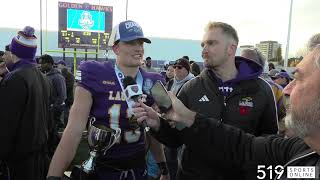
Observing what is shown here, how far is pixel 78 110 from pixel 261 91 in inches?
54.4

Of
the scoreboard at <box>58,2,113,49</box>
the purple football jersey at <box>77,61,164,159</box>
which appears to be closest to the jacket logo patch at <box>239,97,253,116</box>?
the purple football jersey at <box>77,61,164,159</box>

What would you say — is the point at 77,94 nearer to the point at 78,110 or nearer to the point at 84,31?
the point at 78,110

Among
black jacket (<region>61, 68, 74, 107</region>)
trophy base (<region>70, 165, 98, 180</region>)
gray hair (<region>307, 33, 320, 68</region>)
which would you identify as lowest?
black jacket (<region>61, 68, 74, 107</region>)

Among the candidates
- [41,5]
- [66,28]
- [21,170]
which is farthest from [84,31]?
[21,170]

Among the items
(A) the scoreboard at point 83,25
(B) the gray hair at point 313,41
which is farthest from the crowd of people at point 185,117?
(A) the scoreboard at point 83,25

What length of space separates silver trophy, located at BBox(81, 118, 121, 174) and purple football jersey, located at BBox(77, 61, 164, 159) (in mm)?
144

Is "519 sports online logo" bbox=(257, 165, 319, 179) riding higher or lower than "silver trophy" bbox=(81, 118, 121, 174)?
higher

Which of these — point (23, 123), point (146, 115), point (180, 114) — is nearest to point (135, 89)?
point (146, 115)

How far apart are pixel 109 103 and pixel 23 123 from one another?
4.43 ft

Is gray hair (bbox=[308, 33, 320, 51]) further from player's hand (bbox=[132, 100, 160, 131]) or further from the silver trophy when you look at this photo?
the silver trophy

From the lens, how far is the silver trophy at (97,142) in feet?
8.11

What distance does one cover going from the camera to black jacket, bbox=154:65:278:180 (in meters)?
2.64

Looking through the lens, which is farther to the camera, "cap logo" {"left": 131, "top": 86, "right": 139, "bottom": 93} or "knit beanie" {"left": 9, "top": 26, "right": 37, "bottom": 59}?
"knit beanie" {"left": 9, "top": 26, "right": 37, "bottom": 59}

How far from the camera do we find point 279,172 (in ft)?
5.92
